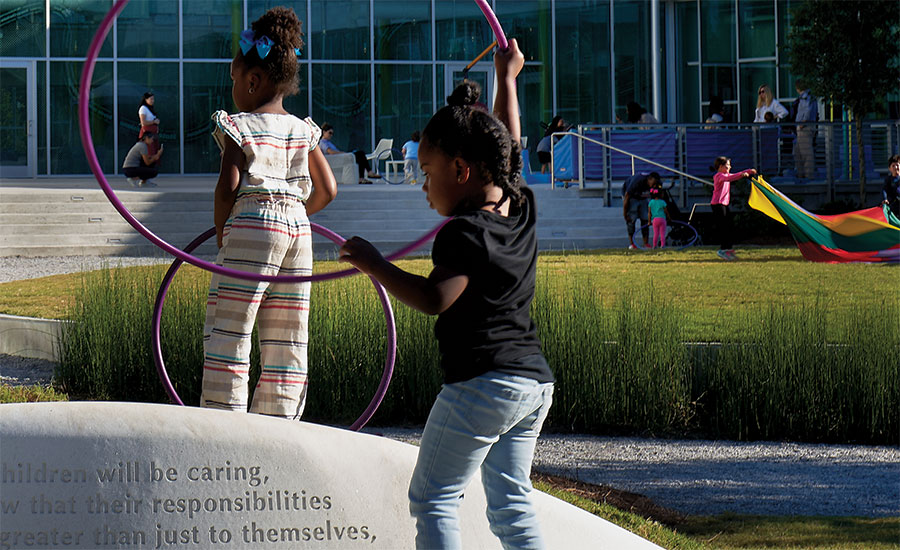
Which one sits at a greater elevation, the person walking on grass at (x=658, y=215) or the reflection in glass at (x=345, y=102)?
the reflection in glass at (x=345, y=102)

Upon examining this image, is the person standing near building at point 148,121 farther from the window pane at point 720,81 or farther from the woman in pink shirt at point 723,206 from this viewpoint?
the window pane at point 720,81

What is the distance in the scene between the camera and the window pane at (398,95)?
3023 centimetres

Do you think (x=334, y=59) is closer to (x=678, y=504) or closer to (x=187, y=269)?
(x=187, y=269)

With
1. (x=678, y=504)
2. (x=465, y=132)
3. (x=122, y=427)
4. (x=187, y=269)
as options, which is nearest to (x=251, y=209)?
(x=122, y=427)

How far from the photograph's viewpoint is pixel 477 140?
3031 mm

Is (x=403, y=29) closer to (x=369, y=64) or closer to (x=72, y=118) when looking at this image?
(x=369, y=64)

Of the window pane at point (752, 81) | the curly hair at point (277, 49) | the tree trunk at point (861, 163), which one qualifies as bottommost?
the curly hair at point (277, 49)

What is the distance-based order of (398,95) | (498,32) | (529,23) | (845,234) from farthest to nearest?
(529,23), (398,95), (845,234), (498,32)

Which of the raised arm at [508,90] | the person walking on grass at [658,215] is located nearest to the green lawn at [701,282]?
the person walking on grass at [658,215]

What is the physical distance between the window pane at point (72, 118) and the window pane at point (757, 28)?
17.5m

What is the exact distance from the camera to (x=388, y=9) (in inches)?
1184

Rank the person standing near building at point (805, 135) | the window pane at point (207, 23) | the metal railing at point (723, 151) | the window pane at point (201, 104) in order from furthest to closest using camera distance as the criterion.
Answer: the window pane at point (201, 104), the window pane at point (207, 23), the person standing near building at point (805, 135), the metal railing at point (723, 151)

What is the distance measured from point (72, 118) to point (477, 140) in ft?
93.1

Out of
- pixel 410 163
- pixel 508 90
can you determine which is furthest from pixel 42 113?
pixel 508 90
